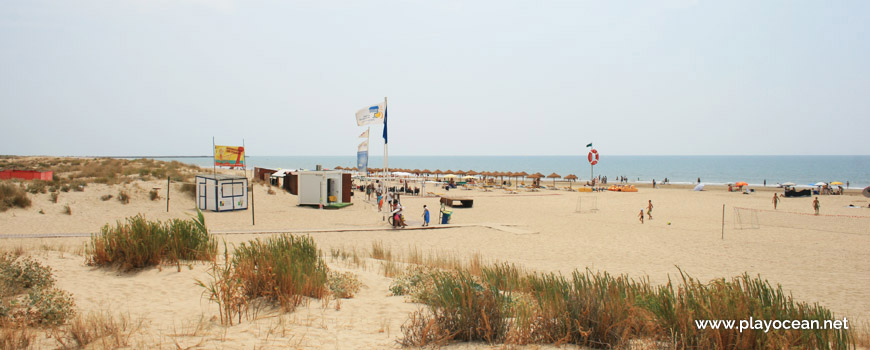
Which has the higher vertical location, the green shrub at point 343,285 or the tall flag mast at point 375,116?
the tall flag mast at point 375,116

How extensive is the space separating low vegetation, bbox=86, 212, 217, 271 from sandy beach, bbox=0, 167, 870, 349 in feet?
0.90

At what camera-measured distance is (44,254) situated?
8.62m

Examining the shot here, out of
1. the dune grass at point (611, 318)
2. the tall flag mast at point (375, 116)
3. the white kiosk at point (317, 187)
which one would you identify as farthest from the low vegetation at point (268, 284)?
the white kiosk at point (317, 187)

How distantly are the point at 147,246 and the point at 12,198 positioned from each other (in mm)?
16457

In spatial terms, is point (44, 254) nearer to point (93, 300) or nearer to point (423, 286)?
point (93, 300)

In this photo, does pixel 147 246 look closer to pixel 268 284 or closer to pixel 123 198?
pixel 268 284

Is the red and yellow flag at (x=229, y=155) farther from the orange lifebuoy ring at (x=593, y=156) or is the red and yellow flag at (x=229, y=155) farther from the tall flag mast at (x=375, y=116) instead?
the orange lifebuoy ring at (x=593, y=156)

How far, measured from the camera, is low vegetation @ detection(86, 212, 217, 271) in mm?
7675

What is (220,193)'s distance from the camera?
72.2 feet

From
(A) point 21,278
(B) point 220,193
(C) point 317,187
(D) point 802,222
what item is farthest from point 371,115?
(D) point 802,222

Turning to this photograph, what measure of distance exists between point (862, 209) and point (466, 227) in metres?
26.2

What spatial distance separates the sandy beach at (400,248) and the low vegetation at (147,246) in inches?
10.8

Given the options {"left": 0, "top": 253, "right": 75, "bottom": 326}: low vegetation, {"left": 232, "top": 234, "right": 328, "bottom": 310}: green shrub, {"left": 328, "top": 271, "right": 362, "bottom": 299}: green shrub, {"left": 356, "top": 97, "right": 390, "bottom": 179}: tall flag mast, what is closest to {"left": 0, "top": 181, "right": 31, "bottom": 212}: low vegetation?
{"left": 356, "top": 97, "right": 390, "bottom": 179}: tall flag mast

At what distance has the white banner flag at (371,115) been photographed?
19.7m
